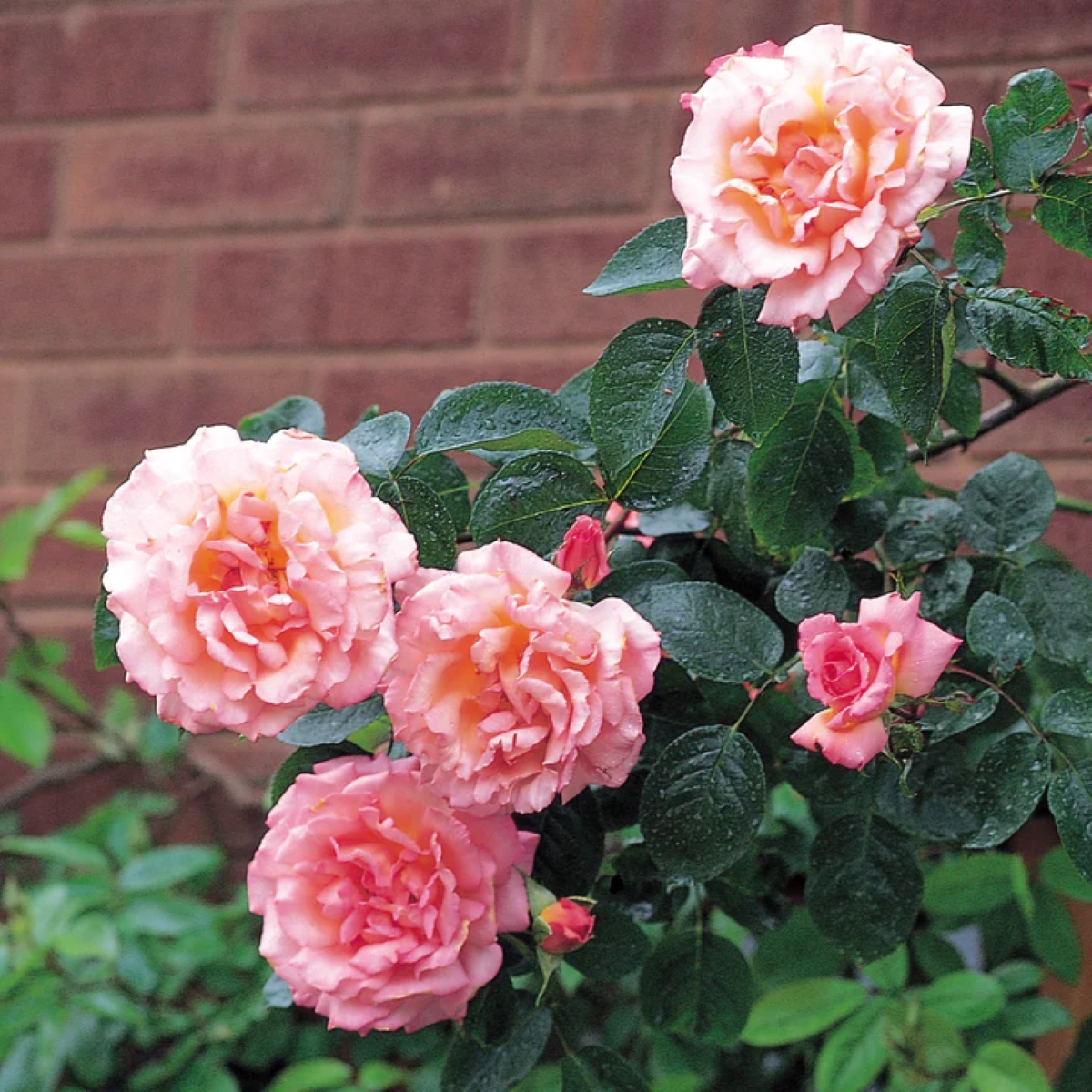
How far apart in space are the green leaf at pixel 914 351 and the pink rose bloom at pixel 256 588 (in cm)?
19

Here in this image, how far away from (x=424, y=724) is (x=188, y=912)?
61 centimetres

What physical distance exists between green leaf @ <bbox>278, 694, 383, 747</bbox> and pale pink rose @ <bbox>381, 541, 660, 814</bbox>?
0.07 m

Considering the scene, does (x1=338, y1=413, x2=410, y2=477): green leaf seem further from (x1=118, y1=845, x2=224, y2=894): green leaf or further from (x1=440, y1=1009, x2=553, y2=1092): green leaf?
(x1=118, y1=845, x2=224, y2=894): green leaf

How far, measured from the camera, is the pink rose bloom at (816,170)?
17.7 inches

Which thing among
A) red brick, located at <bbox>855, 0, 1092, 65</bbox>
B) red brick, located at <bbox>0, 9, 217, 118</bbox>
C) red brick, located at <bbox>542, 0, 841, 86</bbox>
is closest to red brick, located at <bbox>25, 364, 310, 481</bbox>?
red brick, located at <bbox>0, 9, 217, 118</bbox>

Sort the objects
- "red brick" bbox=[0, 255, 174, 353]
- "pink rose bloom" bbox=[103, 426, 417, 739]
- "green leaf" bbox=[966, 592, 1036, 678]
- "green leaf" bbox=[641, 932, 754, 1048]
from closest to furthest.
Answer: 1. "pink rose bloom" bbox=[103, 426, 417, 739]
2. "green leaf" bbox=[966, 592, 1036, 678]
3. "green leaf" bbox=[641, 932, 754, 1048]
4. "red brick" bbox=[0, 255, 174, 353]

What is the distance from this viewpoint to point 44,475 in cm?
135

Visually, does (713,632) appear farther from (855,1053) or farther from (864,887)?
(855,1053)

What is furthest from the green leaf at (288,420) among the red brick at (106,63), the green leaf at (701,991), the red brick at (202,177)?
the red brick at (106,63)

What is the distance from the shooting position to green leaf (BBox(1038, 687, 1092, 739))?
20.5 inches

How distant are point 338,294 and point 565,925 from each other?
0.90 m

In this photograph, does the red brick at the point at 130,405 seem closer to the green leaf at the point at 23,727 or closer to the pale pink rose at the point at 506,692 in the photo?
the green leaf at the point at 23,727

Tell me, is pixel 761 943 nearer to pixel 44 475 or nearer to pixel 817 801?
pixel 817 801

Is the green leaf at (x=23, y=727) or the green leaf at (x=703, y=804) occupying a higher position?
the green leaf at (x=703, y=804)
